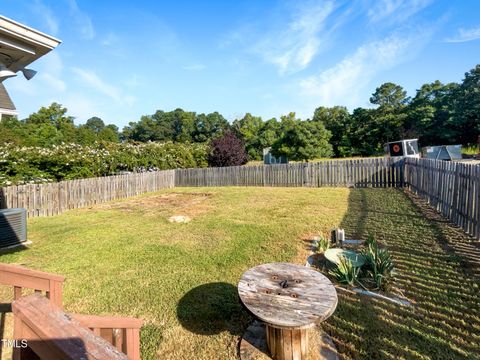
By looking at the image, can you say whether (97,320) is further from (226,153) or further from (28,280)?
(226,153)

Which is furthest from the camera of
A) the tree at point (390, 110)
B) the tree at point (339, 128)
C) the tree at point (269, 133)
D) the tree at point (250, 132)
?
the tree at point (250, 132)

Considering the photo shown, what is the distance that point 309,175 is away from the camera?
44.5 ft

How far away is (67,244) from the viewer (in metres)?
5.55

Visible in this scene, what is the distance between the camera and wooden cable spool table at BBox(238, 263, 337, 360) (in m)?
2.00

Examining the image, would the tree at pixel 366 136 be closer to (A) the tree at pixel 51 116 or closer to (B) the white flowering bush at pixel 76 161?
(B) the white flowering bush at pixel 76 161

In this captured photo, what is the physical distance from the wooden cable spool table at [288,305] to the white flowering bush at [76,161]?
409 inches

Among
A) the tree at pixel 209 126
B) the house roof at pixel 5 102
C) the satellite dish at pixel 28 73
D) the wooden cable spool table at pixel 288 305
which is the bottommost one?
the wooden cable spool table at pixel 288 305

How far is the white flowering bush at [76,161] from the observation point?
972 centimetres

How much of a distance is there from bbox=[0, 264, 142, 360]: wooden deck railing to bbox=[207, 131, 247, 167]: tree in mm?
17404

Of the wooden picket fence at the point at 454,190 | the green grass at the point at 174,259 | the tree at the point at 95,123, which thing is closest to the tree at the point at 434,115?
the wooden picket fence at the point at 454,190

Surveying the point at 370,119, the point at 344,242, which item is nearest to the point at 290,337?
the point at 344,242

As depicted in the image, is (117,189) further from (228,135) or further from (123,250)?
(228,135)

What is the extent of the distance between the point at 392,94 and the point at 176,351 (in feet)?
143

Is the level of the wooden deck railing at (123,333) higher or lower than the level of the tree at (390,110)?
lower
